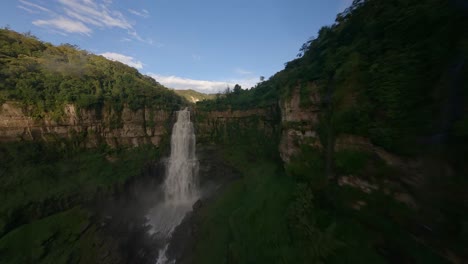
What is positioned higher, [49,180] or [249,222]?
[49,180]

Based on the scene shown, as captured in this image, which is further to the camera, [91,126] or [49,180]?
[91,126]

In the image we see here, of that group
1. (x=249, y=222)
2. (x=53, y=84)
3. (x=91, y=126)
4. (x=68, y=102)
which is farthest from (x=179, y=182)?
(x=53, y=84)

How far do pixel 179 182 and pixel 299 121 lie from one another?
17.5 metres

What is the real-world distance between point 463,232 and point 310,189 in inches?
267

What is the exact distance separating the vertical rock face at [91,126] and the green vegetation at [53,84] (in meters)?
0.75

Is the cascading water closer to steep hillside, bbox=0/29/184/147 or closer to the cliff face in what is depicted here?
the cliff face

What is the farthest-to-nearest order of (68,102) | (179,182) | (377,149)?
(179,182) → (68,102) → (377,149)

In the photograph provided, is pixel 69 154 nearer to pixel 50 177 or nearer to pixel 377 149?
pixel 50 177

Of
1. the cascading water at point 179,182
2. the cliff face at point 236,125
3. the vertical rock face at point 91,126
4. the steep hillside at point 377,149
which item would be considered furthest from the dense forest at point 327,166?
the cascading water at point 179,182

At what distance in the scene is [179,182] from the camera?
24.5 metres

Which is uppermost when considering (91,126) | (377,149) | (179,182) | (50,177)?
(377,149)

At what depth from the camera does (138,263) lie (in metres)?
13.9

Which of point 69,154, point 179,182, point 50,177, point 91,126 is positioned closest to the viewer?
point 50,177

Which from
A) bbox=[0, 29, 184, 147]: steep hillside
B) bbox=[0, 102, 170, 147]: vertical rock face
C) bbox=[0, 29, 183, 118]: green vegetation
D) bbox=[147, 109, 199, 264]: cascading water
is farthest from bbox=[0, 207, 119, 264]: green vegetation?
bbox=[0, 29, 183, 118]: green vegetation
